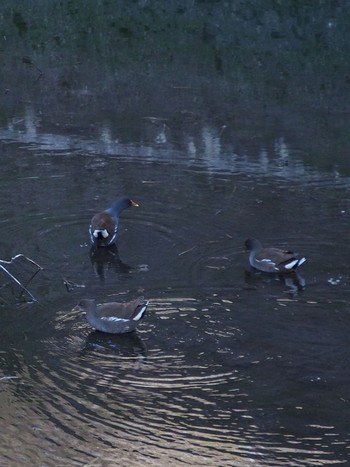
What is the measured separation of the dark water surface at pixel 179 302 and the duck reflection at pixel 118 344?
0.02 meters

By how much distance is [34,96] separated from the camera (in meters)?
18.6

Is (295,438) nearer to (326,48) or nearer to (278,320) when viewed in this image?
(278,320)

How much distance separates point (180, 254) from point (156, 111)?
676 centimetres

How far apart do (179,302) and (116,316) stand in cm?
90

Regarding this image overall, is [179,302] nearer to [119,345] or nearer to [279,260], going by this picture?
[119,345]

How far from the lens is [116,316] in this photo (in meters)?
9.16

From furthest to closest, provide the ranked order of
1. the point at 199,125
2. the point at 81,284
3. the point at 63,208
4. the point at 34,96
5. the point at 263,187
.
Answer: the point at 34,96, the point at 199,125, the point at 263,187, the point at 63,208, the point at 81,284

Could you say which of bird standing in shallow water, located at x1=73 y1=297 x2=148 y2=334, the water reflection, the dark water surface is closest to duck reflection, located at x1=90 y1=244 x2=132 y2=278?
the dark water surface

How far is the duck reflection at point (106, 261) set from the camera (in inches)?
430

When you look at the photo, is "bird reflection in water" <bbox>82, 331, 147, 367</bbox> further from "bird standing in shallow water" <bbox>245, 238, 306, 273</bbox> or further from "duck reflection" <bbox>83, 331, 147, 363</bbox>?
"bird standing in shallow water" <bbox>245, 238, 306, 273</bbox>

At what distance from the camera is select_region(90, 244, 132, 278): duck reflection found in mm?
10914

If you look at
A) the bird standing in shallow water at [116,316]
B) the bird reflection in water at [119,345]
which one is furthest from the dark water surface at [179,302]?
the bird standing in shallow water at [116,316]

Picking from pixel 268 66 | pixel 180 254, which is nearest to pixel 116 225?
pixel 180 254

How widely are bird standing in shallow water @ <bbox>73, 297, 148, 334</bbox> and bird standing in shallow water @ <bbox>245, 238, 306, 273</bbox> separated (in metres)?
1.94
